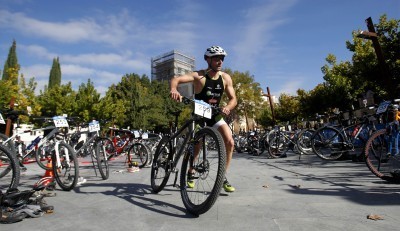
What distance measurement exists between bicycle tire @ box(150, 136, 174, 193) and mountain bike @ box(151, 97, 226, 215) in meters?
0.01

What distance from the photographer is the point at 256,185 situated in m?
4.40

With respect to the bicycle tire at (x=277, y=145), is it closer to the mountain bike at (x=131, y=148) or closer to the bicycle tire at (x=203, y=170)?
the mountain bike at (x=131, y=148)

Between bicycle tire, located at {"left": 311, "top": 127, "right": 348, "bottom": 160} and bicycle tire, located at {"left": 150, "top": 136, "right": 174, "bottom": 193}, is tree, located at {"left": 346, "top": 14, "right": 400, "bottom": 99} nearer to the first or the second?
bicycle tire, located at {"left": 311, "top": 127, "right": 348, "bottom": 160}

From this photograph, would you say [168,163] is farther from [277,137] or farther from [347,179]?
[277,137]

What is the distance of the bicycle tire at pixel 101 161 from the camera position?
5.61 metres

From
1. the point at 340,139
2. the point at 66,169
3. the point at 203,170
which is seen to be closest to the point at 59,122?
the point at 66,169

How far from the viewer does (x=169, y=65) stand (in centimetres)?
9800

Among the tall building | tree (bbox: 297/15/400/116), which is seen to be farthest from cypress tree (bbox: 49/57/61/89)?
tree (bbox: 297/15/400/116)

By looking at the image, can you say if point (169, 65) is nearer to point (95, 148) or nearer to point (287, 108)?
point (287, 108)

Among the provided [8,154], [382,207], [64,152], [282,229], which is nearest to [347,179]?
[382,207]

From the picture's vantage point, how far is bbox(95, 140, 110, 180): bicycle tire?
5.61 meters

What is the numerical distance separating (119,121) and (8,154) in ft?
110

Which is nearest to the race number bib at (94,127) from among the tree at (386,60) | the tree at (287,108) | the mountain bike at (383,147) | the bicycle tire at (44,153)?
the bicycle tire at (44,153)

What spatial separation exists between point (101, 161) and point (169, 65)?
309 ft
